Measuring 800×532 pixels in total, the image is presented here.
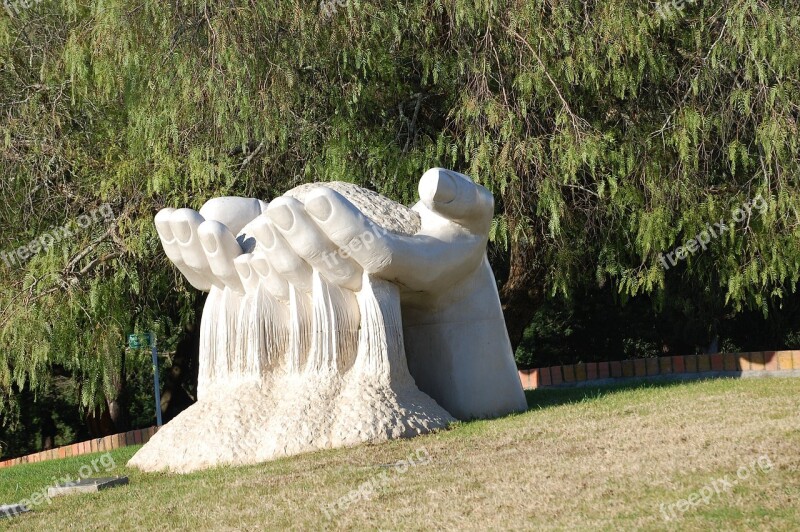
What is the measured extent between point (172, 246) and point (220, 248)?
0.54 meters

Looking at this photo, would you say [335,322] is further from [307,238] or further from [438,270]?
[438,270]

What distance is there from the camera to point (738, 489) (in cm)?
513

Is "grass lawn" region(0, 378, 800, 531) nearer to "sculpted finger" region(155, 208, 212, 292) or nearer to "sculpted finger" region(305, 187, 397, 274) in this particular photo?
"sculpted finger" region(305, 187, 397, 274)

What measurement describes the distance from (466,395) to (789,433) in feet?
9.59

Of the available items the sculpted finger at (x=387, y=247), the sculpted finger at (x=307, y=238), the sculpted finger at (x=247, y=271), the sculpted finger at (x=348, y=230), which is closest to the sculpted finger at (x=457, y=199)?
the sculpted finger at (x=387, y=247)

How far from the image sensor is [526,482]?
573 cm

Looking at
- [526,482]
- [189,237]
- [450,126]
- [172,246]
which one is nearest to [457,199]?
[189,237]

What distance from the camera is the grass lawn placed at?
5.05 m

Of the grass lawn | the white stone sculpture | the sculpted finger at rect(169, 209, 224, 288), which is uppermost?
the sculpted finger at rect(169, 209, 224, 288)

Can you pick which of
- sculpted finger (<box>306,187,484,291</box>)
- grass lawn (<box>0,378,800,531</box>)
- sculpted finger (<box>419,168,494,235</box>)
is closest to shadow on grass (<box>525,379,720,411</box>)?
grass lawn (<box>0,378,800,531</box>)

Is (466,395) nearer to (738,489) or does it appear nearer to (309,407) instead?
(309,407)

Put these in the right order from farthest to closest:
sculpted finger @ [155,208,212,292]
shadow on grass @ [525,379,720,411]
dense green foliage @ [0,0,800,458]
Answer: dense green foliage @ [0,0,800,458] → shadow on grass @ [525,379,720,411] → sculpted finger @ [155,208,212,292]

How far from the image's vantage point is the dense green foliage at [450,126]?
34.1 ft

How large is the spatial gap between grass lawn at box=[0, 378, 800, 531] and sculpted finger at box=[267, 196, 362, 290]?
130cm
